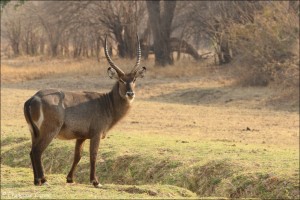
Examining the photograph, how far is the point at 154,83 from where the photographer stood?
94.9 feet

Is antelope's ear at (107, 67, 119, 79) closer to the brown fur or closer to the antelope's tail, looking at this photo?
the brown fur

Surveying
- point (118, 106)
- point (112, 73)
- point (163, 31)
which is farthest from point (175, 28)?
point (112, 73)

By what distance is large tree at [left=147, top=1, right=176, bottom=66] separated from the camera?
3412 cm

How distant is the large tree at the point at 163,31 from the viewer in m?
34.1

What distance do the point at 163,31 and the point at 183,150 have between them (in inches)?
839

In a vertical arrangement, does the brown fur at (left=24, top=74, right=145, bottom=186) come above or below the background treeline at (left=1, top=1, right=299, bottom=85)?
below

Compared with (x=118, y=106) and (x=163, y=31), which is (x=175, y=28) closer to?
(x=163, y=31)

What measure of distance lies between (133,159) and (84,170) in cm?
78

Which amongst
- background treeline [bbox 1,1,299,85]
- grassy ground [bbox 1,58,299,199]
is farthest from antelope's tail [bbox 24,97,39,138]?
background treeline [bbox 1,1,299,85]

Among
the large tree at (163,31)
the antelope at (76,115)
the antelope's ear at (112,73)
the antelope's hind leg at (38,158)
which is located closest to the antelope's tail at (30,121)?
the antelope at (76,115)

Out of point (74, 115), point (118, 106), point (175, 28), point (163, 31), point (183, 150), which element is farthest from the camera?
point (175, 28)

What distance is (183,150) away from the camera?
44.2 ft

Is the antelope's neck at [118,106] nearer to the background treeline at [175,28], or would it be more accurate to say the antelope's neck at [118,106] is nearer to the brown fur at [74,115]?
the brown fur at [74,115]

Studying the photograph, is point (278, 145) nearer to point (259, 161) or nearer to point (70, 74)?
point (259, 161)
